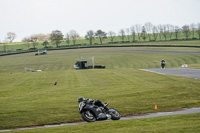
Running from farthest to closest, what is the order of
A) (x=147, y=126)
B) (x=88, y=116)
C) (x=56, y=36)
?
(x=56, y=36) < (x=88, y=116) < (x=147, y=126)

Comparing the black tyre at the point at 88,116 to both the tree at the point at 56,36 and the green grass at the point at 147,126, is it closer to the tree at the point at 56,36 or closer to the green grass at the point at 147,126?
the green grass at the point at 147,126

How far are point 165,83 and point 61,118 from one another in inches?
596

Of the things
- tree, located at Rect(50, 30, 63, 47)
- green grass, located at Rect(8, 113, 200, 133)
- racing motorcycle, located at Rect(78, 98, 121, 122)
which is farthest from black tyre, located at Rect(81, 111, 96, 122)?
tree, located at Rect(50, 30, 63, 47)

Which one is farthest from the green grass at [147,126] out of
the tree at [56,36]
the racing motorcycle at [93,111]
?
the tree at [56,36]

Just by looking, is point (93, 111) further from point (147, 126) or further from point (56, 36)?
point (56, 36)

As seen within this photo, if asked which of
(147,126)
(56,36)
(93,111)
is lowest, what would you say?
(147,126)

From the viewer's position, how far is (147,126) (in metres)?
15.6

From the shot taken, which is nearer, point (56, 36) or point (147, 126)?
point (147, 126)

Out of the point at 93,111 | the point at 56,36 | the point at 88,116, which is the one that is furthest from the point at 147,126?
the point at 56,36

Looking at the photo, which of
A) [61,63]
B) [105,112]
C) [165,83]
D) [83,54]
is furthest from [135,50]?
[105,112]

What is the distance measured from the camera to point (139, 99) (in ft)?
83.8

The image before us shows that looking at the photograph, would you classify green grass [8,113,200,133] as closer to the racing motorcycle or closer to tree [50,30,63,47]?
the racing motorcycle

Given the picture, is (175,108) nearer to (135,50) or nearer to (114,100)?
(114,100)

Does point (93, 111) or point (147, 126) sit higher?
point (93, 111)
